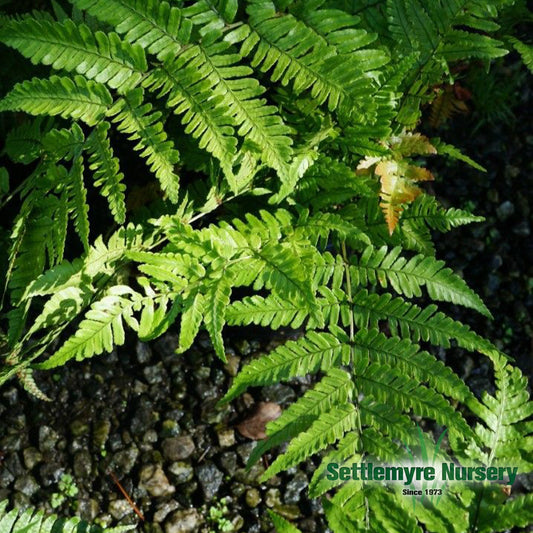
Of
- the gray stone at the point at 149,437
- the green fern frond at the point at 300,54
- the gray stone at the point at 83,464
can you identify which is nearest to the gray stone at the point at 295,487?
the gray stone at the point at 149,437

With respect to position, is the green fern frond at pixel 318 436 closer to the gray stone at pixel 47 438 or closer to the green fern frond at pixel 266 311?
the green fern frond at pixel 266 311

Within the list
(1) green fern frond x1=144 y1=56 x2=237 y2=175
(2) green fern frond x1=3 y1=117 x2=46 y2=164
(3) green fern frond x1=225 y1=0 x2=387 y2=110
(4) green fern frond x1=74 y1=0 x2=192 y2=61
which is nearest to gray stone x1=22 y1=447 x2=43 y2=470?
(2) green fern frond x1=3 y1=117 x2=46 y2=164

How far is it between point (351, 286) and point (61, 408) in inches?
53.3

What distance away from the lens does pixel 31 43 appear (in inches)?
67.4

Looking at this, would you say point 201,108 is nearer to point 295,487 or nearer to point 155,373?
point 155,373

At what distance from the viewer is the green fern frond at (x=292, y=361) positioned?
6.42ft

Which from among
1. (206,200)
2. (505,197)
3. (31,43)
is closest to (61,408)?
(206,200)

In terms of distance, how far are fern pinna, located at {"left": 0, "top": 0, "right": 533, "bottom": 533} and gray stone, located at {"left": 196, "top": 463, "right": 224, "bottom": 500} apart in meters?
0.71

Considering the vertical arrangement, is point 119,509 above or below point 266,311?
below

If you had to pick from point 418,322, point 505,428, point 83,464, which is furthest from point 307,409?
point 83,464

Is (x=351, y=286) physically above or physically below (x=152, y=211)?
below

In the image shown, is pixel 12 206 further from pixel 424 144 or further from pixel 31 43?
pixel 424 144

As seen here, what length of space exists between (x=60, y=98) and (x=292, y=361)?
106 centimetres

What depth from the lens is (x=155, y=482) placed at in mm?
2549
